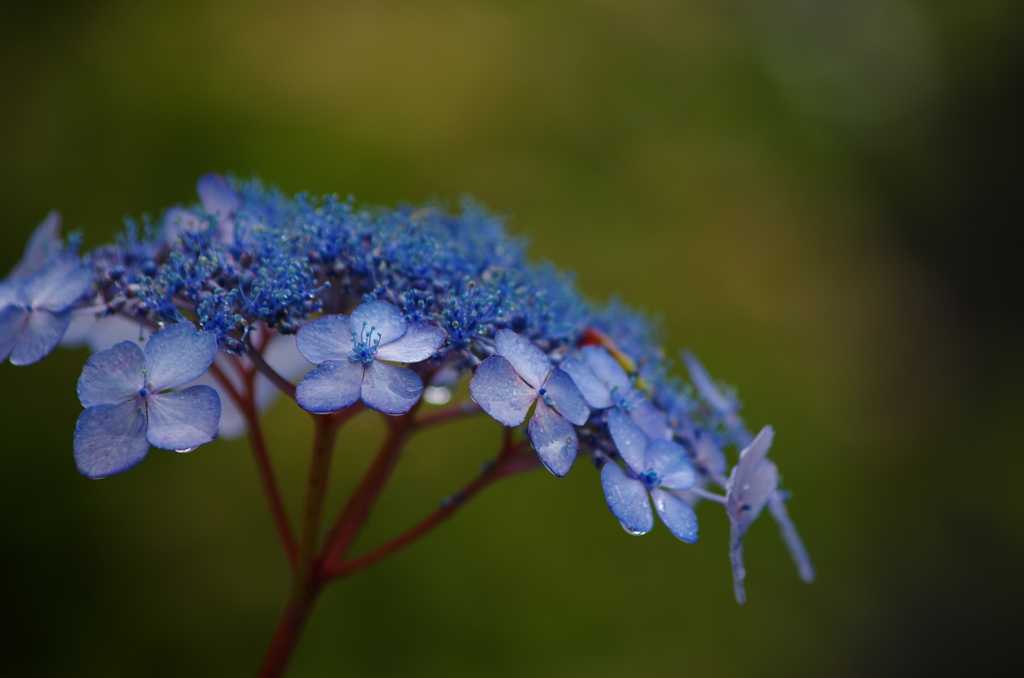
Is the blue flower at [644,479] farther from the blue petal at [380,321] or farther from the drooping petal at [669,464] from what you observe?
the blue petal at [380,321]

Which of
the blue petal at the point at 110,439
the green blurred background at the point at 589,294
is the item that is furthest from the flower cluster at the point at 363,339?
the green blurred background at the point at 589,294

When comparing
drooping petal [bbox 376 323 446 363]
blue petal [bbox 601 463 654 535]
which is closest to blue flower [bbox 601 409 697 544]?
blue petal [bbox 601 463 654 535]

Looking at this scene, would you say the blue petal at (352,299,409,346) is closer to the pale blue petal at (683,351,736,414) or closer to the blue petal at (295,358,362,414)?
the blue petal at (295,358,362,414)

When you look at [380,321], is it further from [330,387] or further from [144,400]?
[144,400]

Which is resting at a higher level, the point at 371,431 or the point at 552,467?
the point at 552,467

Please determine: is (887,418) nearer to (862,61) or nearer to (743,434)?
(862,61)

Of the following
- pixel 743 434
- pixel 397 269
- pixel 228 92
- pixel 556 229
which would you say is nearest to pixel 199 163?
pixel 228 92
